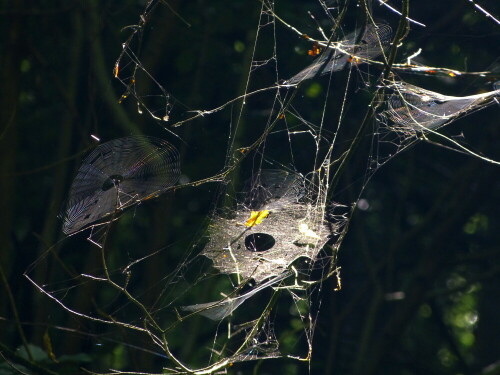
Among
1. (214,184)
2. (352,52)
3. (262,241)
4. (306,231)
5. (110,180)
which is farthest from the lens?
(214,184)

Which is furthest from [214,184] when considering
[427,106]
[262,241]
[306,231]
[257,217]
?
[306,231]

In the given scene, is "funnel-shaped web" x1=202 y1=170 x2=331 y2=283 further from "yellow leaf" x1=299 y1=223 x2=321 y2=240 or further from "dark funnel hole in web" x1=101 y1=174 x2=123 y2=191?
"dark funnel hole in web" x1=101 y1=174 x2=123 y2=191

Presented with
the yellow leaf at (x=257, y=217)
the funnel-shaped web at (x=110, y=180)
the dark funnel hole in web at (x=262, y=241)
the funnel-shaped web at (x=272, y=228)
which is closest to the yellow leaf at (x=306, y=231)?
the funnel-shaped web at (x=272, y=228)

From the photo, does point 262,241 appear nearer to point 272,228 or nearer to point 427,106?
point 272,228

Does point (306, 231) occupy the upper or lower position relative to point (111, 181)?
lower

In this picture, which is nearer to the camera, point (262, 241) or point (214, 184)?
point (262, 241)

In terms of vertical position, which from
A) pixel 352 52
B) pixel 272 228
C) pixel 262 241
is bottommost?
pixel 262 241

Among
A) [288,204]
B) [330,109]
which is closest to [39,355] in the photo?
[288,204]
